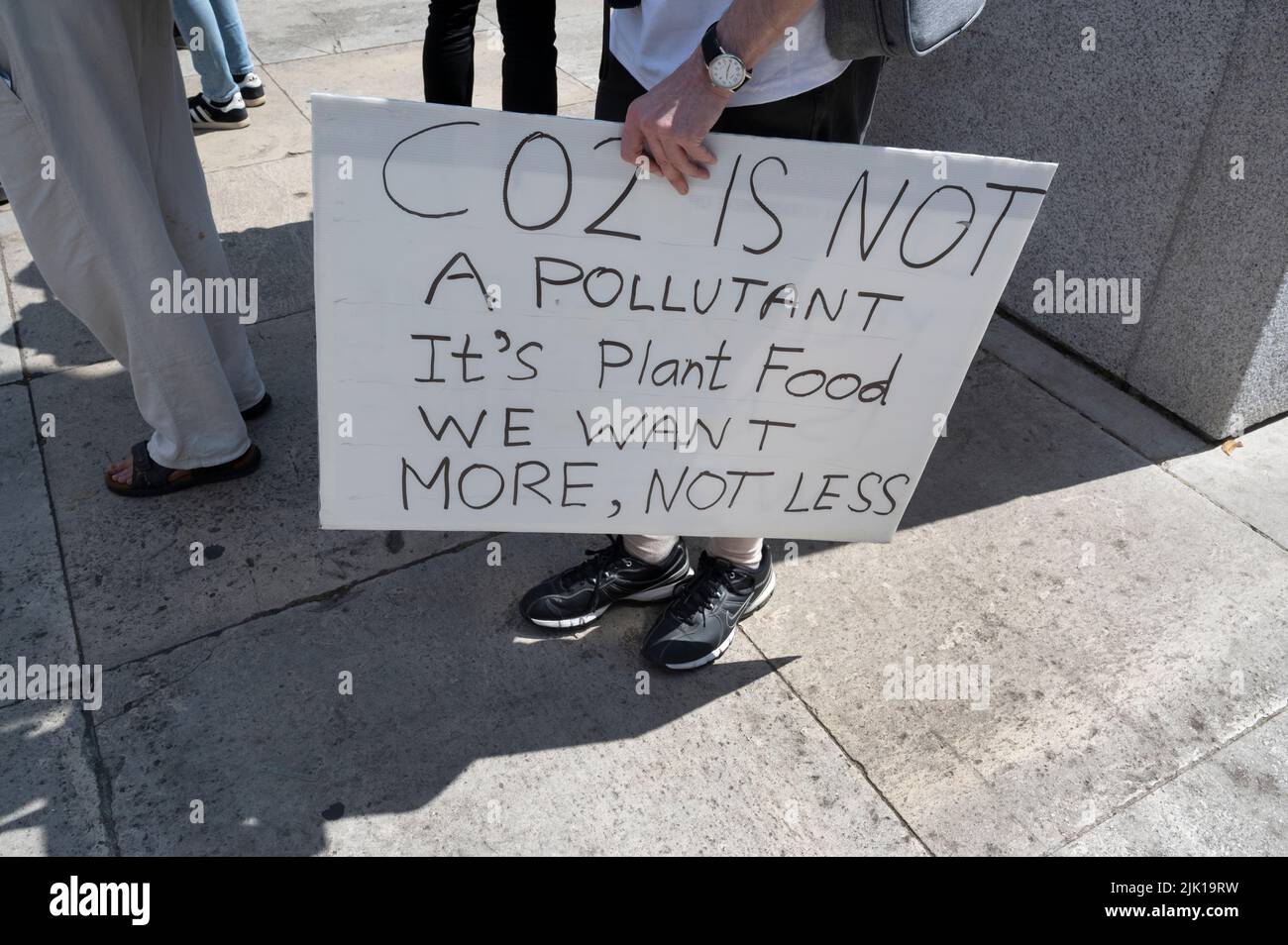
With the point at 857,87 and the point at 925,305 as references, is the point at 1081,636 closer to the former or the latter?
the point at 925,305

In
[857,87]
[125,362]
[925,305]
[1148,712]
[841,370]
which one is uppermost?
[857,87]

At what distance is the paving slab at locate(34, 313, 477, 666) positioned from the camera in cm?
257

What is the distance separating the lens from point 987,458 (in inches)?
127

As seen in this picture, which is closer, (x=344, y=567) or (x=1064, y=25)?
(x=344, y=567)

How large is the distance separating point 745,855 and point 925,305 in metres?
1.19

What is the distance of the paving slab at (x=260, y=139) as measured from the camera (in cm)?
466

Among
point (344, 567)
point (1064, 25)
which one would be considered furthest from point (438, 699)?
point (1064, 25)

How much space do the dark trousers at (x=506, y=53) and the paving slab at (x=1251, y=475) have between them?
2330mm

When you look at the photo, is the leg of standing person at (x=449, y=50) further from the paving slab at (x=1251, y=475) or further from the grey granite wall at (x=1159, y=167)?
the paving slab at (x=1251, y=475)

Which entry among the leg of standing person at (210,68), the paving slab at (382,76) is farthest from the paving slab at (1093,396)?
the leg of standing person at (210,68)

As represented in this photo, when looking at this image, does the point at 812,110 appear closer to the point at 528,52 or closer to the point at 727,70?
the point at 727,70

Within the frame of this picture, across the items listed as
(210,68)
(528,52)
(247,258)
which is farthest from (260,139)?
(528,52)

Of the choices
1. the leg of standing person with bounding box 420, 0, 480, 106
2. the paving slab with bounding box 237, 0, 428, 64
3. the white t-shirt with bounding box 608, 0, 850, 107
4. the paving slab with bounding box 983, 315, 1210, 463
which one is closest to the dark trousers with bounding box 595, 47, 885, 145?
the white t-shirt with bounding box 608, 0, 850, 107

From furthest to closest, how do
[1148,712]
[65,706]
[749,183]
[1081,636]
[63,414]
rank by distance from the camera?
1. [63,414]
2. [1081,636]
3. [1148,712]
4. [65,706]
5. [749,183]
